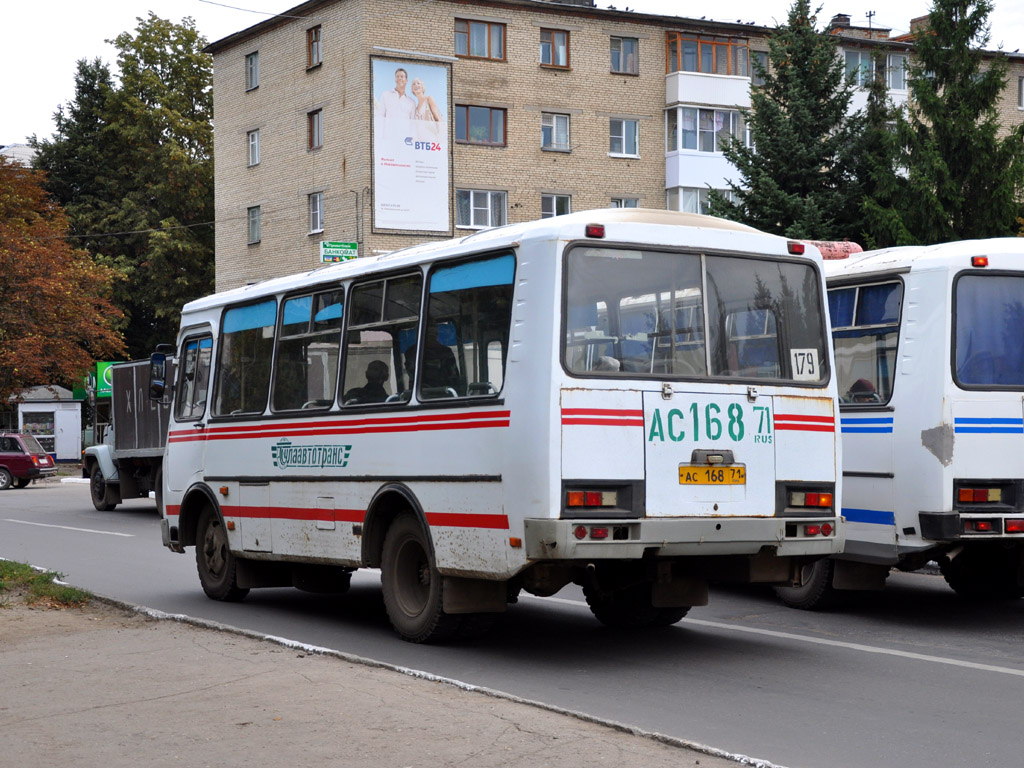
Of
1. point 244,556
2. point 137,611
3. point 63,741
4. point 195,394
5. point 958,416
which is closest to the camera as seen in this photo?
point 63,741

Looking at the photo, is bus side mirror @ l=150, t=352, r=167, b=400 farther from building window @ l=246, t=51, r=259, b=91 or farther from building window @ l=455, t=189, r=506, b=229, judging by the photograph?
building window @ l=246, t=51, r=259, b=91

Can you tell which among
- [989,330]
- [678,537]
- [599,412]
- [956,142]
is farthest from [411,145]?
[678,537]

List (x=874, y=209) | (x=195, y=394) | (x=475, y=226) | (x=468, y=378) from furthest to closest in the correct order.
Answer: (x=475, y=226)
(x=874, y=209)
(x=195, y=394)
(x=468, y=378)

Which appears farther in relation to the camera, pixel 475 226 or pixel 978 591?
pixel 475 226

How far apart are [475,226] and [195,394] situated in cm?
3322

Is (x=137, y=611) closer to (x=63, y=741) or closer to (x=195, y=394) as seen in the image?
(x=195, y=394)

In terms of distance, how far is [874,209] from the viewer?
30141 millimetres

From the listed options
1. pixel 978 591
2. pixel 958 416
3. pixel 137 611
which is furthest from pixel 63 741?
pixel 978 591

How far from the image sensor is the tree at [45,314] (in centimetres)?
4644

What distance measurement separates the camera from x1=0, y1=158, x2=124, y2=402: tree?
46.4m

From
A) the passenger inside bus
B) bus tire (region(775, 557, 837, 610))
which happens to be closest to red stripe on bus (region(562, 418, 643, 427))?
the passenger inside bus

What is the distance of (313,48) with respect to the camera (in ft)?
157

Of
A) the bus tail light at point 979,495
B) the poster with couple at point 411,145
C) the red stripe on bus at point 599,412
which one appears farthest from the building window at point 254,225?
the red stripe on bus at point 599,412

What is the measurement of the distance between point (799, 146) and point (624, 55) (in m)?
21.7
